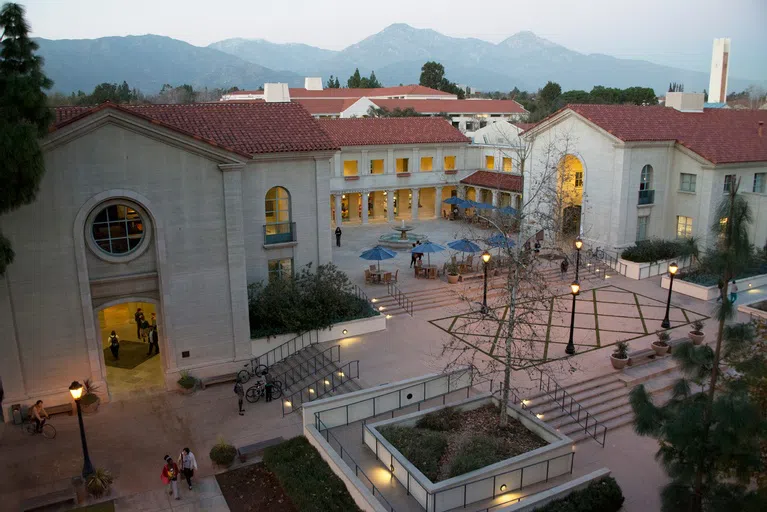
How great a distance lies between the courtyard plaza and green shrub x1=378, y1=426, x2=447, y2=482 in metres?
0.95

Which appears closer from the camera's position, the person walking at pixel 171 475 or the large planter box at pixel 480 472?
the large planter box at pixel 480 472

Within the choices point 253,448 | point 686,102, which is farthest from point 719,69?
point 253,448

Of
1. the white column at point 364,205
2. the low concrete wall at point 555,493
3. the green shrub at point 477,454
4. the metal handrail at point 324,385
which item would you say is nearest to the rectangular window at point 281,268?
the metal handrail at point 324,385

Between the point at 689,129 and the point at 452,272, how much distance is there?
18.6 meters

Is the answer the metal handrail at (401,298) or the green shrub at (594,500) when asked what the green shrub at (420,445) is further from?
the metal handrail at (401,298)

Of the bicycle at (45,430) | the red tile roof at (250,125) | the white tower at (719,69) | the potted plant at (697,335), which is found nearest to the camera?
the bicycle at (45,430)

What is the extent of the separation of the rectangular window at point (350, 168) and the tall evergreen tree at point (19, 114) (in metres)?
31.2

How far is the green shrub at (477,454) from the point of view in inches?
593

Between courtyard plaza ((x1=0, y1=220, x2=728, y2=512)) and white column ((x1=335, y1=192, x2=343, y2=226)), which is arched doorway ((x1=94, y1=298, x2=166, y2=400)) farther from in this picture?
white column ((x1=335, y1=192, x2=343, y2=226))

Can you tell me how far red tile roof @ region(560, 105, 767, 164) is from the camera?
35500 mm

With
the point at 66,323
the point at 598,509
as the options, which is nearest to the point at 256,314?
the point at 66,323

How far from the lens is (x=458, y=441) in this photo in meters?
→ 16.7

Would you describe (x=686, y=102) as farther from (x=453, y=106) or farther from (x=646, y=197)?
(x=453, y=106)

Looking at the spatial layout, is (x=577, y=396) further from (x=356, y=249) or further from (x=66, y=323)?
(x=356, y=249)
